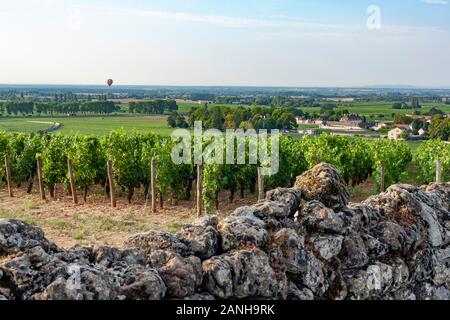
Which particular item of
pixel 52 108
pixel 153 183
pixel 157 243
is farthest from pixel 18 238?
pixel 52 108

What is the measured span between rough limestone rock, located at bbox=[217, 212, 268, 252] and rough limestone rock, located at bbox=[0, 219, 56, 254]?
5.99 feet

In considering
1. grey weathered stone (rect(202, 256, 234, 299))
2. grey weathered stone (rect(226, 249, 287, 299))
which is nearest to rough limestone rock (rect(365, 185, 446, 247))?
grey weathered stone (rect(226, 249, 287, 299))

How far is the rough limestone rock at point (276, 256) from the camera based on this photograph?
458cm

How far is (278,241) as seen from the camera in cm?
566

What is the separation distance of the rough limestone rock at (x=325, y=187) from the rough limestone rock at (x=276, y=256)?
0.01 metres

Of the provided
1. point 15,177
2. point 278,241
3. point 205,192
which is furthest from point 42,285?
point 15,177

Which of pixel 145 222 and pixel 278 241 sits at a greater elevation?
pixel 278 241

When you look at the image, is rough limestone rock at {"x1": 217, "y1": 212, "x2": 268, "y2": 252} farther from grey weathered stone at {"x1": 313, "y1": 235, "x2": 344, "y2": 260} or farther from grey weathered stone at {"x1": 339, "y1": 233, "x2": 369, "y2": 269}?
grey weathered stone at {"x1": 339, "y1": 233, "x2": 369, "y2": 269}

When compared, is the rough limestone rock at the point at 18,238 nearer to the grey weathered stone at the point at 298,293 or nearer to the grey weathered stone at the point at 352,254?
the grey weathered stone at the point at 298,293

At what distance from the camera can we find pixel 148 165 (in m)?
21.2

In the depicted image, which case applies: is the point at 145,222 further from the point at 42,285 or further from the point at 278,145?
the point at 42,285

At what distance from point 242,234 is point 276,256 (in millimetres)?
448

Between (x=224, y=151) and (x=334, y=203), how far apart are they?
14631mm

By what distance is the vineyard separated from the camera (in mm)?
20906
